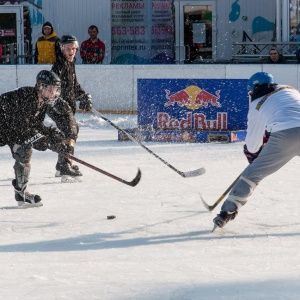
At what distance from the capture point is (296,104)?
203 inches

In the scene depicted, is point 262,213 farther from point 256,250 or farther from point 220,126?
point 220,126

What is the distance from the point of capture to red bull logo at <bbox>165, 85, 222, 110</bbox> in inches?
416

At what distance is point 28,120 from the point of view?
5.92m

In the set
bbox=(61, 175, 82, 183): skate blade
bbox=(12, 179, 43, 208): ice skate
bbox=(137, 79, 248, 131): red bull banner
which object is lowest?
bbox=(61, 175, 82, 183): skate blade

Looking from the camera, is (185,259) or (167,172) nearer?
(185,259)

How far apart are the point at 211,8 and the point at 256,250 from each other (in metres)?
13.4

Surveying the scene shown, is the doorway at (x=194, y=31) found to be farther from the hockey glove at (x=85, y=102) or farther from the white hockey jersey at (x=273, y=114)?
the white hockey jersey at (x=273, y=114)

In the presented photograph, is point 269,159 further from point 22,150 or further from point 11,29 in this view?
point 11,29

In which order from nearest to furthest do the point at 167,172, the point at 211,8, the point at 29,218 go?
the point at 29,218 → the point at 167,172 → the point at 211,8

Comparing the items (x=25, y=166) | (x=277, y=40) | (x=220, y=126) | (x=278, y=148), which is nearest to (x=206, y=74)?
(x=220, y=126)

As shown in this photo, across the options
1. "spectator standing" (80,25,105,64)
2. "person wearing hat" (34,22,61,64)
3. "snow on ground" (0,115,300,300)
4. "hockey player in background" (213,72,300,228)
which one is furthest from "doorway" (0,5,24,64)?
"hockey player in background" (213,72,300,228)

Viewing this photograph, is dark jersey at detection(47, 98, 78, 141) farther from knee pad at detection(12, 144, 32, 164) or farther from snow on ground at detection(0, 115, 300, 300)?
knee pad at detection(12, 144, 32, 164)

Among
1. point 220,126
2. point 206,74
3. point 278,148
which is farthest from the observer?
point 206,74

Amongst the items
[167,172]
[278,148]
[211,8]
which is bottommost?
[167,172]
